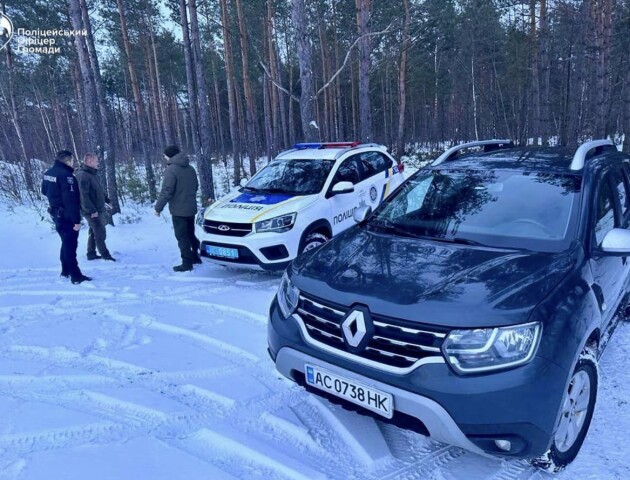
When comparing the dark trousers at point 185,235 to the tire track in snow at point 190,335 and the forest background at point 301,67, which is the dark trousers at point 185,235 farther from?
the forest background at point 301,67

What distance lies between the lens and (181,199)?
6648mm

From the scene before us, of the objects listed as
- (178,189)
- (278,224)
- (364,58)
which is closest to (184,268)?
(178,189)

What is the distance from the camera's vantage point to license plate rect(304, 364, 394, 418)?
2.26 m

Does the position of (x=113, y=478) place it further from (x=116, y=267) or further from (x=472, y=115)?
(x=472, y=115)

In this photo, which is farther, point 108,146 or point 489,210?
point 108,146

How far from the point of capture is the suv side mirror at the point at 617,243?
104 inches

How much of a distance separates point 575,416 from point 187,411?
8.10 feet

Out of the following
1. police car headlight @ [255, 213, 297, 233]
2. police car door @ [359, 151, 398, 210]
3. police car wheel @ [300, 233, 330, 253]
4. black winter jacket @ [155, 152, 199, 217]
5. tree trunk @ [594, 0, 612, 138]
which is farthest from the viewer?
tree trunk @ [594, 0, 612, 138]

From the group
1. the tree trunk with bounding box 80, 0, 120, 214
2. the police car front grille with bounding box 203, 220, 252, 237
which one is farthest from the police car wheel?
the tree trunk with bounding box 80, 0, 120, 214

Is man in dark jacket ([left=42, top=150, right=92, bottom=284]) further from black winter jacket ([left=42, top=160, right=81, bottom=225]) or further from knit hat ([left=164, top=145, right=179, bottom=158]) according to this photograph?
knit hat ([left=164, top=145, right=179, bottom=158])

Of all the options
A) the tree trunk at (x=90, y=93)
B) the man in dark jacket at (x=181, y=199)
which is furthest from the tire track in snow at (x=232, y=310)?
the tree trunk at (x=90, y=93)

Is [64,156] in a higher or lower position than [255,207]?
higher

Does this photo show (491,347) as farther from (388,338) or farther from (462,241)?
Answer: (462,241)

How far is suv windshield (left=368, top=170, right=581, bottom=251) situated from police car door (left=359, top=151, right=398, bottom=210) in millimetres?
3385
